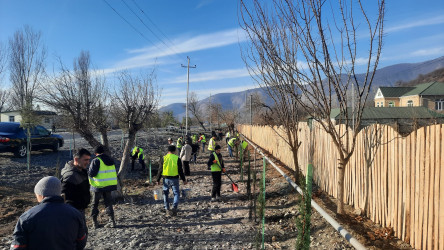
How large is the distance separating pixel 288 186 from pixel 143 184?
5768mm

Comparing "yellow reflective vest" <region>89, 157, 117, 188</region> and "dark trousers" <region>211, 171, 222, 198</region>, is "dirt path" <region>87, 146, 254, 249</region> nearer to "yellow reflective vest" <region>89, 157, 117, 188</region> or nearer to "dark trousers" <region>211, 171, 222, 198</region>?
"dark trousers" <region>211, 171, 222, 198</region>

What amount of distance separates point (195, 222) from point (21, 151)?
12.4 m

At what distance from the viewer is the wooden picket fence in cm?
336

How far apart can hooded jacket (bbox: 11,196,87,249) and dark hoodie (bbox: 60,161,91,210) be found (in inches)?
89.3

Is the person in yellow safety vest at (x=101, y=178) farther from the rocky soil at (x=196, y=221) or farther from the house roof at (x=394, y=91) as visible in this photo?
the house roof at (x=394, y=91)

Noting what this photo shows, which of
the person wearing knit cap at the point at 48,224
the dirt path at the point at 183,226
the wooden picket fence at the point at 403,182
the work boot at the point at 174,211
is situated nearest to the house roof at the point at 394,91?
the dirt path at the point at 183,226

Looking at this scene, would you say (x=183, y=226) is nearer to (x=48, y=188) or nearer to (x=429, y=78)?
(x=48, y=188)

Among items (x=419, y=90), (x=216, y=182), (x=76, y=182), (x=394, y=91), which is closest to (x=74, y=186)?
(x=76, y=182)

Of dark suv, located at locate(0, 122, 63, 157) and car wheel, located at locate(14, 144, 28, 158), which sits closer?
dark suv, located at locate(0, 122, 63, 157)

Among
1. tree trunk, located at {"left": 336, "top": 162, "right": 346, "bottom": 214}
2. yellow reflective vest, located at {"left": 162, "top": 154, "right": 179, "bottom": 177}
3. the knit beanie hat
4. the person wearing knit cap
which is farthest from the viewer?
yellow reflective vest, located at {"left": 162, "top": 154, "right": 179, "bottom": 177}

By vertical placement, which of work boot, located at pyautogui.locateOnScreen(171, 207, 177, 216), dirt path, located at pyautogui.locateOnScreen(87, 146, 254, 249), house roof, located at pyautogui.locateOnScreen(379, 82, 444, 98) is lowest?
dirt path, located at pyautogui.locateOnScreen(87, 146, 254, 249)

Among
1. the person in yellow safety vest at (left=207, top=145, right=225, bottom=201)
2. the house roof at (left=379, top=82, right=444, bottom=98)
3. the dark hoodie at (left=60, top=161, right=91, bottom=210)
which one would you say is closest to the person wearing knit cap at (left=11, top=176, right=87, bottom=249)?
the dark hoodie at (left=60, top=161, right=91, bottom=210)

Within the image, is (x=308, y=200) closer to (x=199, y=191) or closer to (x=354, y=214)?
(x=354, y=214)

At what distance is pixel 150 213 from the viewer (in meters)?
7.14
